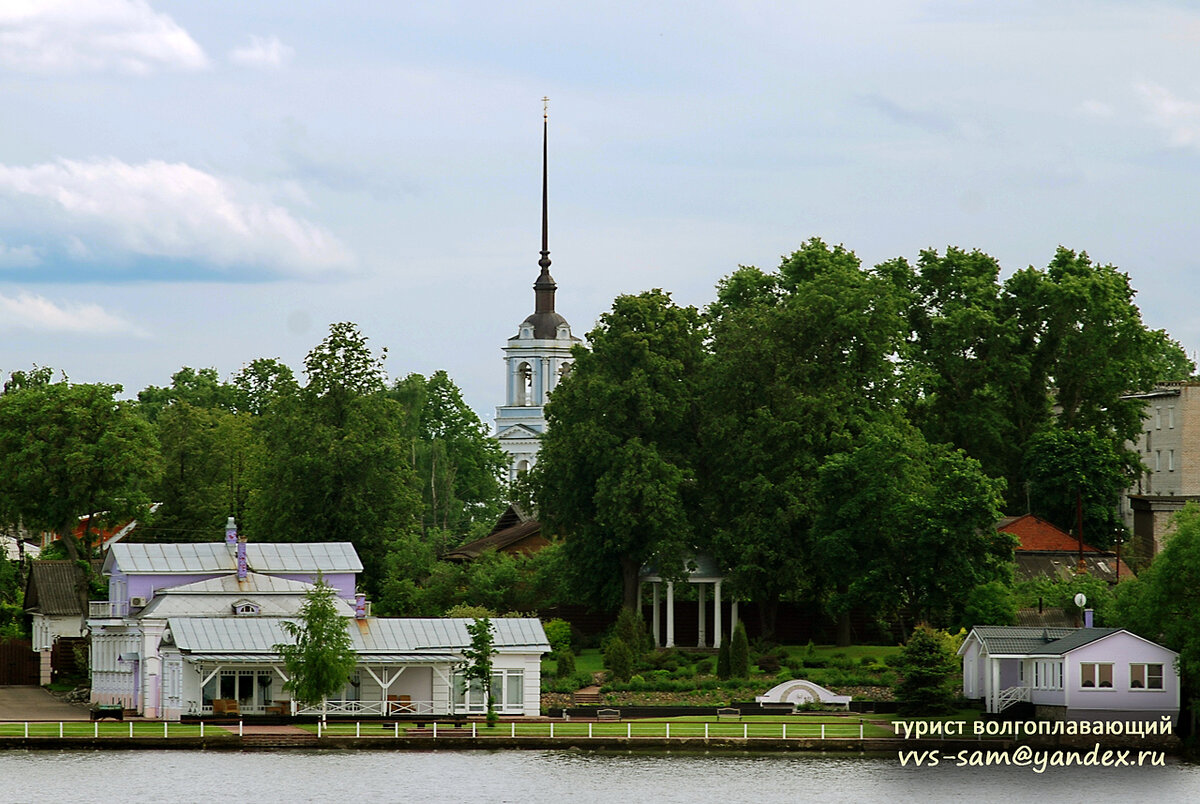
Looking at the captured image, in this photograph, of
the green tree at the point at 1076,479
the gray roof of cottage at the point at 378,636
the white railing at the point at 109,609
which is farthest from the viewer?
the green tree at the point at 1076,479

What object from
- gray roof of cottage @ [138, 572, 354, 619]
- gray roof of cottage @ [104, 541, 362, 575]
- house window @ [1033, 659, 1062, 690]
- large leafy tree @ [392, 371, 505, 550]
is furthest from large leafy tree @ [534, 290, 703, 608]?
large leafy tree @ [392, 371, 505, 550]

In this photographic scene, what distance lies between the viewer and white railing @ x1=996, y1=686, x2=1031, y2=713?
6962 cm

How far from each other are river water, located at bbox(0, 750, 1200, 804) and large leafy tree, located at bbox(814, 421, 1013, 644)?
14.1 metres

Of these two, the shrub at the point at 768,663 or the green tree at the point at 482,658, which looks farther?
the shrub at the point at 768,663

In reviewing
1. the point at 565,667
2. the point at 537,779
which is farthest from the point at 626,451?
the point at 537,779

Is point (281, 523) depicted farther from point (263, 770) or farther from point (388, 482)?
point (263, 770)

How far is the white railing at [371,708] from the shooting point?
225 feet

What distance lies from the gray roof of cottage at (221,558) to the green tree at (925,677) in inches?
790

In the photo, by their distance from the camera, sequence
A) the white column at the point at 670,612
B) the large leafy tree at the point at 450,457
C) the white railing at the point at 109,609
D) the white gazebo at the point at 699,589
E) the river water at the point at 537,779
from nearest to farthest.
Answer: the river water at the point at 537,779, the white railing at the point at 109,609, the white gazebo at the point at 699,589, the white column at the point at 670,612, the large leafy tree at the point at 450,457

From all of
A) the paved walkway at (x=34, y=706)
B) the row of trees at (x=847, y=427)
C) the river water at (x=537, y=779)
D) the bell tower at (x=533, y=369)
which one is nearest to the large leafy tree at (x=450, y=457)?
the bell tower at (x=533, y=369)

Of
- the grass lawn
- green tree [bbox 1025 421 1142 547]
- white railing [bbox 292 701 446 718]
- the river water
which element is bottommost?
the river water

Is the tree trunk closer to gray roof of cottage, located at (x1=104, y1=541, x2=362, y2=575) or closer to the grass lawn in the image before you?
the grass lawn

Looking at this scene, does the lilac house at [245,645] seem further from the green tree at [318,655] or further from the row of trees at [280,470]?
the row of trees at [280,470]

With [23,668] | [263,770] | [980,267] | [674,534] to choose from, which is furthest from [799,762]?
[980,267]
